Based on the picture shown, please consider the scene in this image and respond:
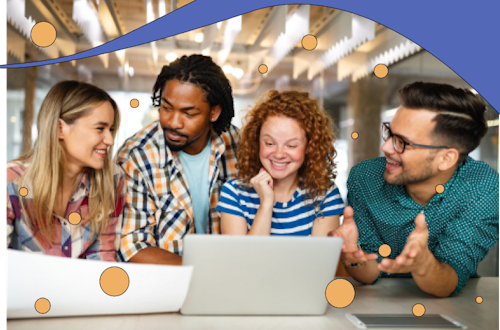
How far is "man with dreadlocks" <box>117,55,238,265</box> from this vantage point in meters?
1.04

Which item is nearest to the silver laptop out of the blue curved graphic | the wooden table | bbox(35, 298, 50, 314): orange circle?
the wooden table

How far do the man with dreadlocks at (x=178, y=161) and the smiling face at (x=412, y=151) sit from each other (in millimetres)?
414

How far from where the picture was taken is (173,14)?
0.92 m

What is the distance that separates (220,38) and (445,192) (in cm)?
67

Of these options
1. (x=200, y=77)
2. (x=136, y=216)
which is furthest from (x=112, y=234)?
(x=200, y=77)

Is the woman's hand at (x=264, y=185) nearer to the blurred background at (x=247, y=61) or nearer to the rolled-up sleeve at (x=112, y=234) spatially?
the blurred background at (x=247, y=61)

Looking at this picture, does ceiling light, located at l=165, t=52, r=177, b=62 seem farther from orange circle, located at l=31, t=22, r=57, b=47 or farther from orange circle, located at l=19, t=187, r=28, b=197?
orange circle, located at l=19, t=187, r=28, b=197

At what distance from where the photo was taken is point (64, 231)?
0.97m

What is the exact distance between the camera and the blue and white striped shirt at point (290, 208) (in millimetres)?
1118

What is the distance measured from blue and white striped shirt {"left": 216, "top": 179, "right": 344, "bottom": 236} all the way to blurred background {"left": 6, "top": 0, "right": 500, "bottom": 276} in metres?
0.08

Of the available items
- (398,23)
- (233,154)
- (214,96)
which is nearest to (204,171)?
(233,154)

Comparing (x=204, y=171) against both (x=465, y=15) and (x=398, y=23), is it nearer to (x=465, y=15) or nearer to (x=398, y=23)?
(x=398, y=23)

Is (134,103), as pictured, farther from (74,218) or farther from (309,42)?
(309,42)

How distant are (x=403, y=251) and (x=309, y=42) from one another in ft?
1.73
